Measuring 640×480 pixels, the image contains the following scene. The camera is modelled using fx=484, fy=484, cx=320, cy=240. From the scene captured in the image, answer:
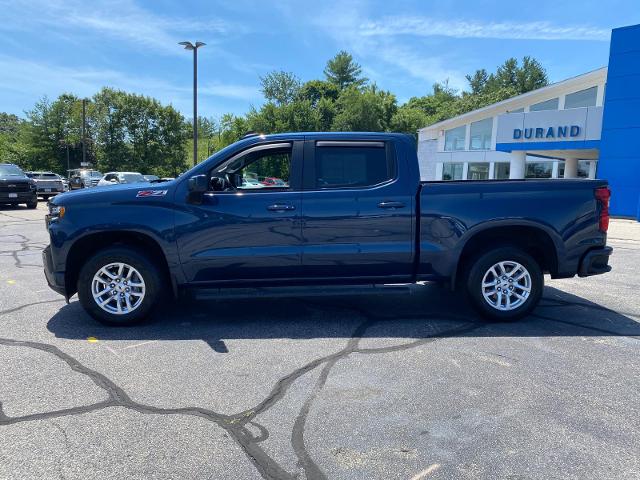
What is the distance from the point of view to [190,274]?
194 inches

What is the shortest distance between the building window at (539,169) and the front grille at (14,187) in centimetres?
2668

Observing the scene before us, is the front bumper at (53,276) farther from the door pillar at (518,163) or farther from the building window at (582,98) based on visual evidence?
the building window at (582,98)

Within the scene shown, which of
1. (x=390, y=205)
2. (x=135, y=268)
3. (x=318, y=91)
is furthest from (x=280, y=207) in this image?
(x=318, y=91)

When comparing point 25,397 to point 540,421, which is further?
point 25,397

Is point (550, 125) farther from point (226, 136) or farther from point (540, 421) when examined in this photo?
point (226, 136)

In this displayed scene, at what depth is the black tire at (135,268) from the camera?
485 centimetres

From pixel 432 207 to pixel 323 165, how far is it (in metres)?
1.20

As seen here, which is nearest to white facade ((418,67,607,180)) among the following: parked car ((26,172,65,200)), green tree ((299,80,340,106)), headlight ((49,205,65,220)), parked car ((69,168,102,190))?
headlight ((49,205,65,220))

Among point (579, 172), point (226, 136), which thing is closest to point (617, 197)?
point (579, 172)

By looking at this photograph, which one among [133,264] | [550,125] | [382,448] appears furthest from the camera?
[550,125]

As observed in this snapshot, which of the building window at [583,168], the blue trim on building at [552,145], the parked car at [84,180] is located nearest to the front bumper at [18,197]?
the parked car at [84,180]

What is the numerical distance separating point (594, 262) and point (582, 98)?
25539 millimetres

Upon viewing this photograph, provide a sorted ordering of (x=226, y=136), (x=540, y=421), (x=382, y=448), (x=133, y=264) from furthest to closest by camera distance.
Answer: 1. (x=226, y=136)
2. (x=133, y=264)
3. (x=540, y=421)
4. (x=382, y=448)

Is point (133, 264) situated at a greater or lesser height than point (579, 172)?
lesser
